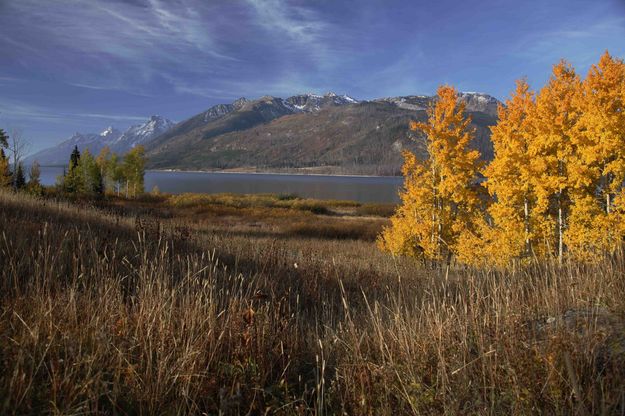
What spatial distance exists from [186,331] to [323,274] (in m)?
5.42

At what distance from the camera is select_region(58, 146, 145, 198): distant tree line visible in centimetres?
5679

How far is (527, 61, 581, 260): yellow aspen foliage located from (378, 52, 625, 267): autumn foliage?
37 mm

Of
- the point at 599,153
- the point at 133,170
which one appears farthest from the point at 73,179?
the point at 599,153

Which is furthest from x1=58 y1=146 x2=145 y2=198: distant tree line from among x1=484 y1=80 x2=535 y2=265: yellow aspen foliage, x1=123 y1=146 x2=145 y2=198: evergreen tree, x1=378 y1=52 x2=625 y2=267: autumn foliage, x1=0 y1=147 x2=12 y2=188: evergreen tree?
x1=484 y1=80 x2=535 y2=265: yellow aspen foliage

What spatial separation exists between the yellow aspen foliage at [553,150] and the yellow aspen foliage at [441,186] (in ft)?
7.08

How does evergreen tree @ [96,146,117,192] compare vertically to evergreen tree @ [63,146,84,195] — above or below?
above

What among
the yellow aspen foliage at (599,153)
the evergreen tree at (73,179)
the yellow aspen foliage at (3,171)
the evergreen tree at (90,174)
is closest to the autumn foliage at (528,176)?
the yellow aspen foliage at (599,153)

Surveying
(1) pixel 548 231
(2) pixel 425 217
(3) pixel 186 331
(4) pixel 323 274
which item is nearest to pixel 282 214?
(2) pixel 425 217

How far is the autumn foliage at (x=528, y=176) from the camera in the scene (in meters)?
12.9

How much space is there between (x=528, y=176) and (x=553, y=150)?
65.8 inches

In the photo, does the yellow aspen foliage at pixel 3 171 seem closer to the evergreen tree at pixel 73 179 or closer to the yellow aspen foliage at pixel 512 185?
the evergreen tree at pixel 73 179

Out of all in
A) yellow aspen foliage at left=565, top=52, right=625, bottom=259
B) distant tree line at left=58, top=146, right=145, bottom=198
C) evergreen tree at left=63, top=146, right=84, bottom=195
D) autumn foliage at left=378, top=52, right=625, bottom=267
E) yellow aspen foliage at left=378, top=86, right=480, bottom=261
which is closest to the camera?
yellow aspen foliage at left=565, top=52, right=625, bottom=259

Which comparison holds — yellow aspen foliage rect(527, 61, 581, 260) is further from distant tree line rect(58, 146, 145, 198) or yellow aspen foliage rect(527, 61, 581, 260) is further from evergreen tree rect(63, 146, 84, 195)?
evergreen tree rect(63, 146, 84, 195)

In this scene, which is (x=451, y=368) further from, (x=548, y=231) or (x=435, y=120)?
(x=435, y=120)
